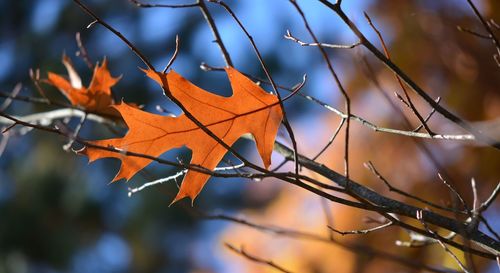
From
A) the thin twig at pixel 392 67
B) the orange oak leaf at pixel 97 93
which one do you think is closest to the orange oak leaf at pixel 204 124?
the thin twig at pixel 392 67

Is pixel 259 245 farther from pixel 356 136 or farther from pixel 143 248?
pixel 143 248

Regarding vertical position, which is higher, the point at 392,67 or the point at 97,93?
the point at 392,67

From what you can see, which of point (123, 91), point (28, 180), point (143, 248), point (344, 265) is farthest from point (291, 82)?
point (344, 265)

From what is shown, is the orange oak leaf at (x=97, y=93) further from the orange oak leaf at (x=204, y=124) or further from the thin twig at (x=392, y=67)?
the thin twig at (x=392, y=67)

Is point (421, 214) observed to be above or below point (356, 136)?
below

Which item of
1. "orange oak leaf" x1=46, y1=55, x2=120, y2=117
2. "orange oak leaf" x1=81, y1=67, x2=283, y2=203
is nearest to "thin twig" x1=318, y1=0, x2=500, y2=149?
"orange oak leaf" x1=81, y1=67, x2=283, y2=203

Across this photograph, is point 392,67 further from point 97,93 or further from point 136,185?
point 136,185

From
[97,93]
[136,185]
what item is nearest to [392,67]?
[97,93]

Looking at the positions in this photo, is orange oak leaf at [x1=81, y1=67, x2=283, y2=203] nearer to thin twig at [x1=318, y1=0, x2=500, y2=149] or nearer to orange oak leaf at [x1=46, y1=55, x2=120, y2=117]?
thin twig at [x1=318, y1=0, x2=500, y2=149]
